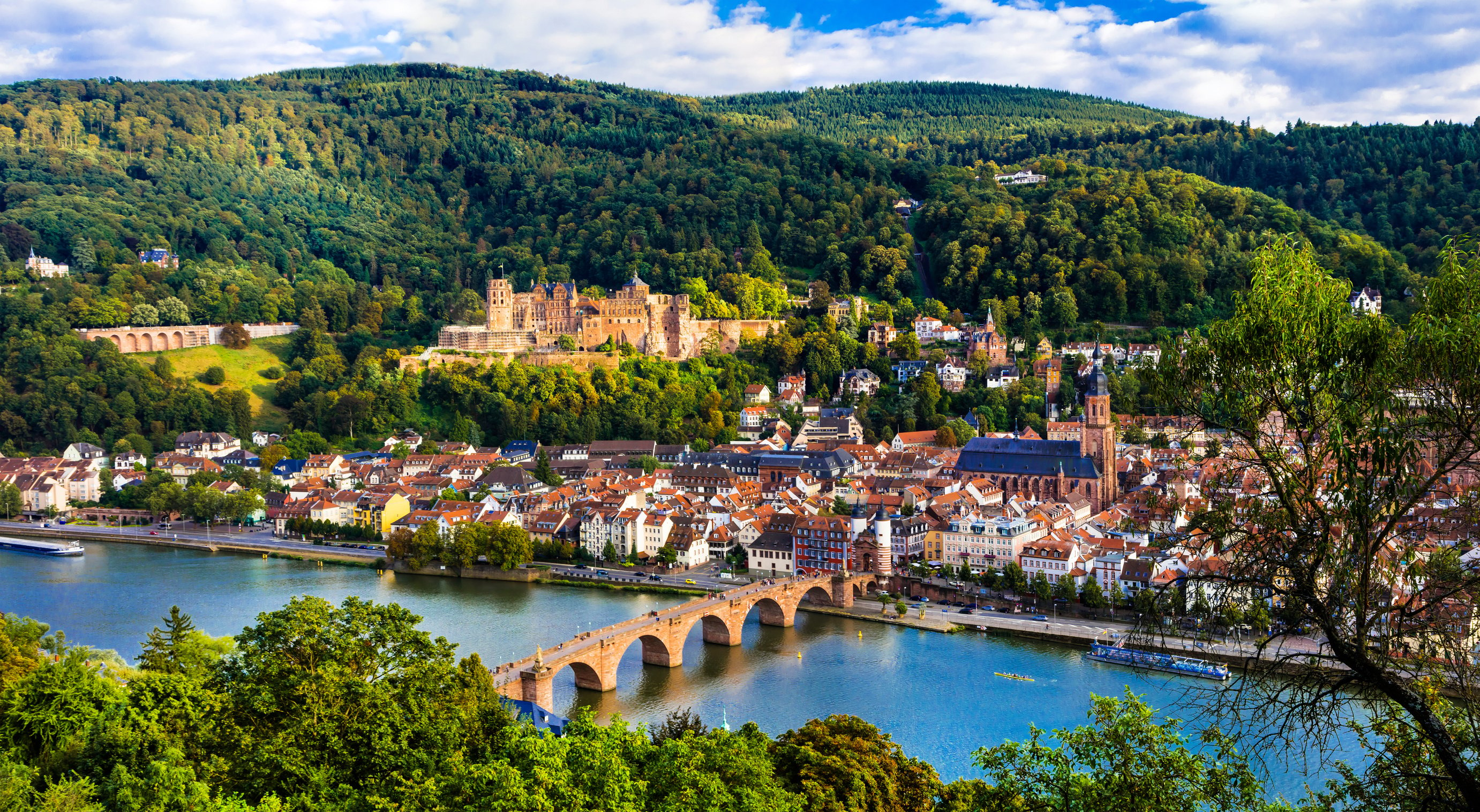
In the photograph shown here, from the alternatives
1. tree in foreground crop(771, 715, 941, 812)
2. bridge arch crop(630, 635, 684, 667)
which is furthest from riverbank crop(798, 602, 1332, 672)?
tree in foreground crop(771, 715, 941, 812)

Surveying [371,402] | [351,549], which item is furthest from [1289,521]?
[371,402]

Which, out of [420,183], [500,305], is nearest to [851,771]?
[500,305]

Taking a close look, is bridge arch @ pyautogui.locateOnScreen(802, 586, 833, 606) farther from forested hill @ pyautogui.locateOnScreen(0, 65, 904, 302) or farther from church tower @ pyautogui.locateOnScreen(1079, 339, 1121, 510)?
forested hill @ pyautogui.locateOnScreen(0, 65, 904, 302)

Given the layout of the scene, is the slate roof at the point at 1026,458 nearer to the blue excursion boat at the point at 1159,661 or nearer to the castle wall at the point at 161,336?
the blue excursion boat at the point at 1159,661

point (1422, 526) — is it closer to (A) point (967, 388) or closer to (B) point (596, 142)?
(A) point (967, 388)

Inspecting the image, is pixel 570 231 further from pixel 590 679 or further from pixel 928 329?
pixel 590 679
